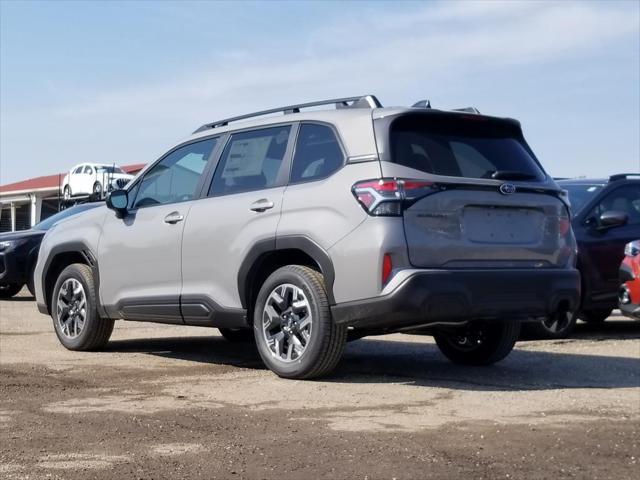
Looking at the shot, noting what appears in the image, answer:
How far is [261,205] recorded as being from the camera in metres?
7.61

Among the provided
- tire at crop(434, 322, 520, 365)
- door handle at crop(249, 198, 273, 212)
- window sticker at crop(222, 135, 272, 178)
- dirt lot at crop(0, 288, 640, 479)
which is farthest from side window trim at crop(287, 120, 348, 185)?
tire at crop(434, 322, 520, 365)

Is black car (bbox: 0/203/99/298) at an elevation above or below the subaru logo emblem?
below

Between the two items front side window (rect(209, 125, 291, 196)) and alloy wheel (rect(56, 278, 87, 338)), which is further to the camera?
alloy wheel (rect(56, 278, 87, 338))

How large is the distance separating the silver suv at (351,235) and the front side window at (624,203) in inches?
139

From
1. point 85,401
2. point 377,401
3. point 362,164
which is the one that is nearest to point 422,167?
point 362,164

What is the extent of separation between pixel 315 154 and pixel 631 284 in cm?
343

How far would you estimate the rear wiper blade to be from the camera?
23.9ft

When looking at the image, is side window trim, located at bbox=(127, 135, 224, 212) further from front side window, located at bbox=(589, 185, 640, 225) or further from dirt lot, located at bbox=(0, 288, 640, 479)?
front side window, located at bbox=(589, 185, 640, 225)

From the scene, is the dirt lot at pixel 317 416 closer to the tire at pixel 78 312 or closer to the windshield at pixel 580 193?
the tire at pixel 78 312

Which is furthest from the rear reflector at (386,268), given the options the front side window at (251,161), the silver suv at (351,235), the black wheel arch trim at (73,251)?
the black wheel arch trim at (73,251)

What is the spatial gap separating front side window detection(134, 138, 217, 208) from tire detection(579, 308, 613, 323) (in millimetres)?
5731

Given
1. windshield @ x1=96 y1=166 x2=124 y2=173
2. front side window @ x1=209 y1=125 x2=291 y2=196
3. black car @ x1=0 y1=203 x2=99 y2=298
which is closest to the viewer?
front side window @ x1=209 y1=125 x2=291 y2=196

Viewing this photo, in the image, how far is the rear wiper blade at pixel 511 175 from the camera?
728 cm

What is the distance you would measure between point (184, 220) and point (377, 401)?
2533mm
